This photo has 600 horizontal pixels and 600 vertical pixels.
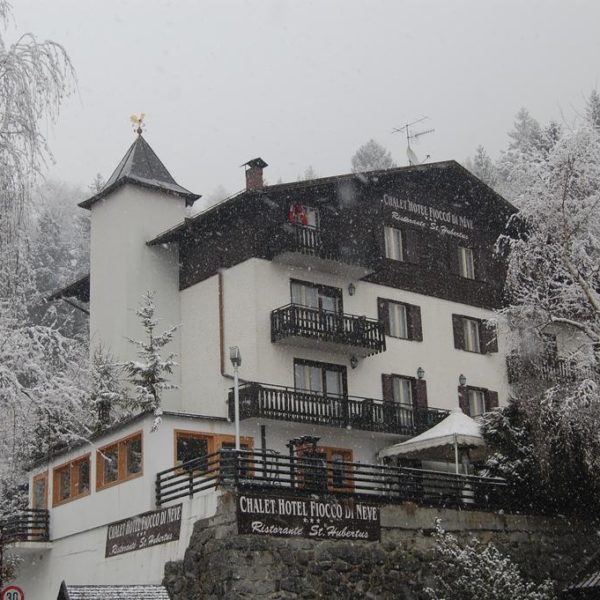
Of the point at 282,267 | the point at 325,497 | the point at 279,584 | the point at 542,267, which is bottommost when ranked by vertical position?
the point at 279,584

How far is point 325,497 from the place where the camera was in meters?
22.8

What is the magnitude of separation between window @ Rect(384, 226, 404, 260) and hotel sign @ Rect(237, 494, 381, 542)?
1444 centimetres

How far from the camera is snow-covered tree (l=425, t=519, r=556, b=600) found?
23.7 m

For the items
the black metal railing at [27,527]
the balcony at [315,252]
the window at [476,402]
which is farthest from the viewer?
the window at [476,402]

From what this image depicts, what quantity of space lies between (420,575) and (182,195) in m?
18.7

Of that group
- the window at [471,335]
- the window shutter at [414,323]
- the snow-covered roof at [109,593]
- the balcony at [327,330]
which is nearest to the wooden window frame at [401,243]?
the window shutter at [414,323]

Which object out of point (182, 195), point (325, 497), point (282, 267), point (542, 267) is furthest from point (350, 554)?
point (182, 195)

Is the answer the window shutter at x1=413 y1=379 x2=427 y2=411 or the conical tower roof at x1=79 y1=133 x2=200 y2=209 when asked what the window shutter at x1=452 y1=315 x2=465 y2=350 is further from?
the conical tower roof at x1=79 y1=133 x2=200 y2=209

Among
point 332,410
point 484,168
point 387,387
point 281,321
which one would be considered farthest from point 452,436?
point 484,168

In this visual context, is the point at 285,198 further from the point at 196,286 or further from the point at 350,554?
the point at 350,554

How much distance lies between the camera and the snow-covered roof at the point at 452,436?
95.0ft

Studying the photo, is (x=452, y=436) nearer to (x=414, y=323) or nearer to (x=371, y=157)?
(x=414, y=323)

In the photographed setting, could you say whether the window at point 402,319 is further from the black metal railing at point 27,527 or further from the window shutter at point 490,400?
the black metal railing at point 27,527

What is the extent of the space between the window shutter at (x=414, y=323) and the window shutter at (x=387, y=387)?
1949 mm
